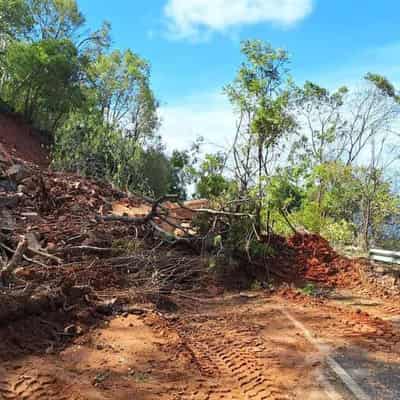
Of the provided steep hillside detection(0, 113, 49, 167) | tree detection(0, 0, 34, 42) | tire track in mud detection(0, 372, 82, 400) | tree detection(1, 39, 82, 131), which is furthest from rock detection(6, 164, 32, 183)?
tree detection(0, 0, 34, 42)

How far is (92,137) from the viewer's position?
18719mm

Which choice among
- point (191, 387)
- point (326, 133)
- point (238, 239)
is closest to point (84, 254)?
point (238, 239)

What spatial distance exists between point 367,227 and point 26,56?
58.2 feet

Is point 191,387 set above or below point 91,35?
below

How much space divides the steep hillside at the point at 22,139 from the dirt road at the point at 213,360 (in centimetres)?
1809

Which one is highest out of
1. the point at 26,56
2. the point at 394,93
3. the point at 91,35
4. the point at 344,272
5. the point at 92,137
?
the point at 91,35

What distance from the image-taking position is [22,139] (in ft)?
79.9

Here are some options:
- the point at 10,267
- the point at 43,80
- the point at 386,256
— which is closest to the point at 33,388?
the point at 10,267

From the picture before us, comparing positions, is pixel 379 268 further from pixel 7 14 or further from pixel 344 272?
pixel 7 14

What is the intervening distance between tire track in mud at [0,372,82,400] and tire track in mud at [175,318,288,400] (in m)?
0.99

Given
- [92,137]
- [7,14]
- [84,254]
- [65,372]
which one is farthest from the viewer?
[7,14]

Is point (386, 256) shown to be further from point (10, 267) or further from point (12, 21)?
point (12, 21)

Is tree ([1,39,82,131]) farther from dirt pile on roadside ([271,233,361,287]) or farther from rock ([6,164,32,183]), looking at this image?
dirt pile on roadside ([271,233,361,287])

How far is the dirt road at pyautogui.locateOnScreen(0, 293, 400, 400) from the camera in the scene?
12.3ft
